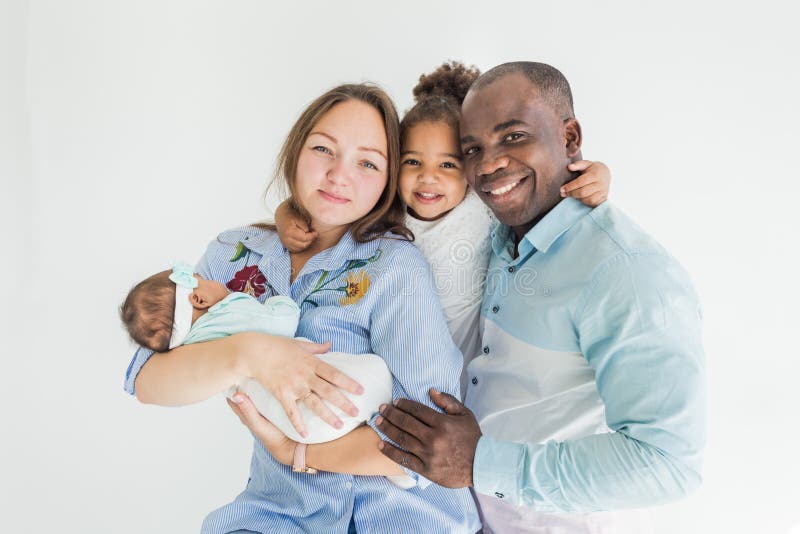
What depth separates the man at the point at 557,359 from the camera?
1.40 meters

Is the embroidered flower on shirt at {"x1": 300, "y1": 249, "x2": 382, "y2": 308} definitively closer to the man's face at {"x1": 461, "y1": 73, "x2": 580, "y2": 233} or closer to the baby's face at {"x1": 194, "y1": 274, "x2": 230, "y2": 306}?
the baby's face at {"x1": 194, "y1": 274, "x2": 230, "y2": 306}

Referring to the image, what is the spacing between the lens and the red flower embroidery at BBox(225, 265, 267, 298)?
1.96 m

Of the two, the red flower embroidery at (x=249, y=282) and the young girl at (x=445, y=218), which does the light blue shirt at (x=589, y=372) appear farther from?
the red flower embroidery at (x=249, y=282)

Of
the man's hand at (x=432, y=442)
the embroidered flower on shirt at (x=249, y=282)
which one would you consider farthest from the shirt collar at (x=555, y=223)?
the embroidered flower on shirt at (x=249, y=282)

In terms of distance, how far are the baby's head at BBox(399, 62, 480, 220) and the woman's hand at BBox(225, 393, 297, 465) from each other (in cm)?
78

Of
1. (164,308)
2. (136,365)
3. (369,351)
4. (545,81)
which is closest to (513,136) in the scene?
(545,81)

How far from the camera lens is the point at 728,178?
8.85ft

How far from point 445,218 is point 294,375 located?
732mm

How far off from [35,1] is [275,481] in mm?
2493

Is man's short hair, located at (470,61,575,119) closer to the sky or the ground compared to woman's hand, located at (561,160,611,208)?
closer to the sky

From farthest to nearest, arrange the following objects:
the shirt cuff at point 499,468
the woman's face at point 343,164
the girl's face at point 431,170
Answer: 1. the girl's face at point 431,170
2. the woman's face at point 343,164
3. the shirt cuff at point 499,468

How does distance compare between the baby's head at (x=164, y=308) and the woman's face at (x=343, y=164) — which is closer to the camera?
the baby's head at (x=164, y=308)

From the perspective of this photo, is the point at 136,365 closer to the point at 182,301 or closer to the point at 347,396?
the point at 182,301

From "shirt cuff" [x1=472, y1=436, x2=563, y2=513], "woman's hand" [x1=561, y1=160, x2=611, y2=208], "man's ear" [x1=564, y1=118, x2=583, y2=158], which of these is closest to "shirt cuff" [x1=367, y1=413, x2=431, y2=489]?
"shirt cuff" [x1=472, y1=436, x2=563, y2=513]
